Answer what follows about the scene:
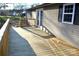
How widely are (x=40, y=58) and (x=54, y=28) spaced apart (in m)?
8.74

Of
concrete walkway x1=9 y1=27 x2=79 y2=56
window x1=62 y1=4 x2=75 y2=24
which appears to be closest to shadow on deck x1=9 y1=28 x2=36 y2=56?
concrete walkway x1=9 y1=27 x2=79 y2=56

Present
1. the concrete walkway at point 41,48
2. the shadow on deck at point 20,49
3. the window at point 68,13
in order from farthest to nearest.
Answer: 1. the window at point 68,13
2. the concrete walkway at point 41,48
3. the shadow on deck at point 20,49

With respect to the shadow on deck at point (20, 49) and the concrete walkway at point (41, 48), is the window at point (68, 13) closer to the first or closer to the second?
the concrete walkway at point (41, 48)

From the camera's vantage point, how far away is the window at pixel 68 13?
25.4 feet

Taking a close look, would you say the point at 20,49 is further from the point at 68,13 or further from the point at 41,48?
the point at 68,13

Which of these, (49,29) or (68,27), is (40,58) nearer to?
(68,27)

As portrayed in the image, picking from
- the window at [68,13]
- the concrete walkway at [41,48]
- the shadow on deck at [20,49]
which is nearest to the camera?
the shadow on deck at [20,49]

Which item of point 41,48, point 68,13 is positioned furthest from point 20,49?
point 68,13

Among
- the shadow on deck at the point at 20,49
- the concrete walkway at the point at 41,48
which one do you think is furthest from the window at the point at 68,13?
the shadow on deck at the point at 20,49

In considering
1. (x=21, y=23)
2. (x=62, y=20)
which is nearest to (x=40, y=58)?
(x=62, y=20)

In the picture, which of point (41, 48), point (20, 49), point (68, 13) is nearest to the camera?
point (20, 49)

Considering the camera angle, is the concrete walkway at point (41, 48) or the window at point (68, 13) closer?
the concrete walkway at point (41, 48)

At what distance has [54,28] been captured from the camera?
35.0 ft

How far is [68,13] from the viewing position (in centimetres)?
812
